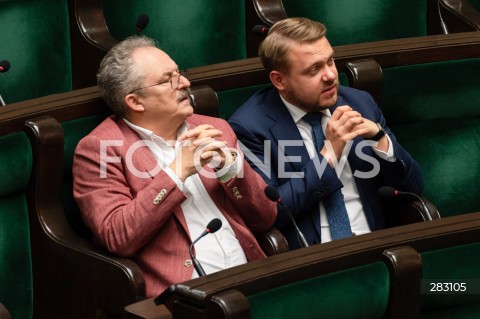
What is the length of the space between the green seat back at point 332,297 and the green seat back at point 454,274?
5 cm

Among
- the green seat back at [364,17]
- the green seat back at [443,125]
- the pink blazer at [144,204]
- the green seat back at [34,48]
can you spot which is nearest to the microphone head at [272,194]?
the pink blazer at [144,204]

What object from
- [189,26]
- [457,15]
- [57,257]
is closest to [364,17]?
[457,15]

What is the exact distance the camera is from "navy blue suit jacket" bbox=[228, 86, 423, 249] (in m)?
1.12

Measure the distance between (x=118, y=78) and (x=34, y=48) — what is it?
9.1 inches

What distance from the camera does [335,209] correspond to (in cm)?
115

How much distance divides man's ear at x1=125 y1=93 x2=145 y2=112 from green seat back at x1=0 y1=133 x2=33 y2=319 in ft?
0.36

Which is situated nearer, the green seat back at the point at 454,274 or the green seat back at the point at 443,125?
the green seat back at the point at 454,274

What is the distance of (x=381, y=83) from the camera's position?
3.99ft

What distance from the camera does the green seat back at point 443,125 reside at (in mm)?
1246

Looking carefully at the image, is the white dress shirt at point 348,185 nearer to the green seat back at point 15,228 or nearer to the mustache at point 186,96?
the mustache at point 186,96

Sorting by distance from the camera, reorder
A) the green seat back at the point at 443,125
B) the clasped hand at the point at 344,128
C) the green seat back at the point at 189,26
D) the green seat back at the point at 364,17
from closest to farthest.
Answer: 1. the clasped hand at the point at 344,128
2. the green seat back at the point at 443,125
3. the green seat back at the point at 189,26
4. the green seat back at the point at 364,17

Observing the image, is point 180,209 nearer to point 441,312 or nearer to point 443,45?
point 441,312

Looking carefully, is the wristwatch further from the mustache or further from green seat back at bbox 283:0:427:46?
green seat back at bbox 283:0:427:46

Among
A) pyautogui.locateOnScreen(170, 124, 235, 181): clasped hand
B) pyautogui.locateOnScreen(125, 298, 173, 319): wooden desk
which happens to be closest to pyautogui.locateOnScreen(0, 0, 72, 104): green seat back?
pyautogui.locateOnScreen(170, 124, 235, 181): clasped hand
